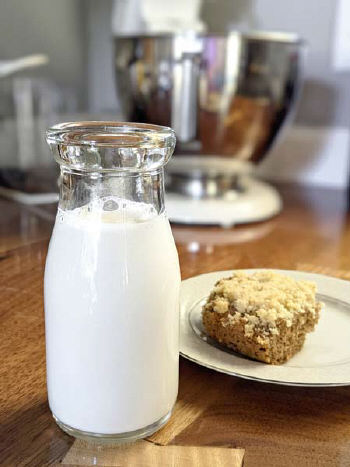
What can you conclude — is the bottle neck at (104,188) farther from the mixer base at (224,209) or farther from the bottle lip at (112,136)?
the mixer base at (224,209)

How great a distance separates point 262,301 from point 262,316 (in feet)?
0.05

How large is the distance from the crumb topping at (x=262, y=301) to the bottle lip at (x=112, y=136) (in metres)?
0.14

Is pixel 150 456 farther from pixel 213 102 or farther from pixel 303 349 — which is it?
pixel 213 102

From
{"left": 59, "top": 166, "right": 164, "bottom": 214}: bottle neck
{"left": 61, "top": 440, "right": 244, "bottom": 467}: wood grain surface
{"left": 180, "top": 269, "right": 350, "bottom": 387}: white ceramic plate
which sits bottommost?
{"left": 61, "top": 440, "right": 244, "bottom": 467}: wood grain surface

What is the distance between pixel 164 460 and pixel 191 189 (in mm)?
706

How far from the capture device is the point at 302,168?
4.43 feet

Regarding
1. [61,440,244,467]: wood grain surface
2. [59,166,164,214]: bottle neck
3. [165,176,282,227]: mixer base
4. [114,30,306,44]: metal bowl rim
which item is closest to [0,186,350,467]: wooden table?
[61,440,244,467]: wood grain surface

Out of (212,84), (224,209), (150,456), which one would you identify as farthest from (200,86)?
(150,456)

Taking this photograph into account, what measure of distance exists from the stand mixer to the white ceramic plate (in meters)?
0.41

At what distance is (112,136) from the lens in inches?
14.6

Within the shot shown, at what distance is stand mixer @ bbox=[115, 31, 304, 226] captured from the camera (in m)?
0.94

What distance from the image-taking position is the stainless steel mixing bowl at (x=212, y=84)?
3.06ft

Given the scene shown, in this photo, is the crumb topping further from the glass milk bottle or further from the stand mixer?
the stand mixer

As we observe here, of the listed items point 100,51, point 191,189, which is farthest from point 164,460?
point 100,51
